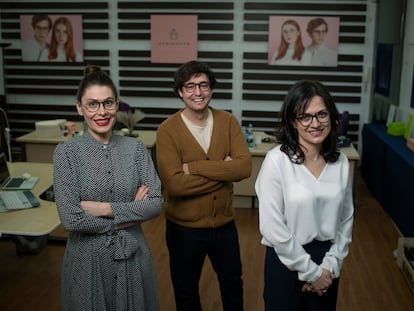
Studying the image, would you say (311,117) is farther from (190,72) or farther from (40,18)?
(40,18)

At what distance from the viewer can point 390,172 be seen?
17.1ft

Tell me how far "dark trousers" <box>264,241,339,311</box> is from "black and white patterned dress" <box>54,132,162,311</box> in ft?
1.86

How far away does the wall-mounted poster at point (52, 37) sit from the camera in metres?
7.25

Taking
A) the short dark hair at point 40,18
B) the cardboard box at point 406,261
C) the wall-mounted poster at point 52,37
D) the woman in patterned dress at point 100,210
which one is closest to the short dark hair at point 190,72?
the woman in patterned dress at point 100,210

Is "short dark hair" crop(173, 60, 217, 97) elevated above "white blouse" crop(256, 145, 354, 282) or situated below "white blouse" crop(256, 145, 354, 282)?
above

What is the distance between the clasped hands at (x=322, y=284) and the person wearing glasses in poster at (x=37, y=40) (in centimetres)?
634

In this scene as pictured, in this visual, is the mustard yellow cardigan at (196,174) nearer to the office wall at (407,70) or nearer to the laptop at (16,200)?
the laptop at (16,200)

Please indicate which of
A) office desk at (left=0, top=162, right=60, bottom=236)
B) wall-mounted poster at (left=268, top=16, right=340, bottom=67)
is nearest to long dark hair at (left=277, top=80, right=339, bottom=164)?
office desk at (left=0, top=162, right=60, bottom=236)

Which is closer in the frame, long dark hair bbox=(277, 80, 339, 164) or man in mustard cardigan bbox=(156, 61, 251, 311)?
long dark hair bbox=(277, 80, 339, 164)

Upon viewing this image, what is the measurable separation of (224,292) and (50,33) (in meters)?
5.69

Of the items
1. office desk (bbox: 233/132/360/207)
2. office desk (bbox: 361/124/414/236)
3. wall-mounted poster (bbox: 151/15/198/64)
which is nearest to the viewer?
office desk (bbox: 361/124/414/236)

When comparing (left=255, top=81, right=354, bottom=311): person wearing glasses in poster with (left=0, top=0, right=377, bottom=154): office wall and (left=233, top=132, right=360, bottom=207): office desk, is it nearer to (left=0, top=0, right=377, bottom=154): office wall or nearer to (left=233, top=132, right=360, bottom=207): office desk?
(left=233, top=132, right=360, bottom=207): office desk

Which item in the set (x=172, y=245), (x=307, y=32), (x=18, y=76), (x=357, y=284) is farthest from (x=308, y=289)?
(x=18, y=76)

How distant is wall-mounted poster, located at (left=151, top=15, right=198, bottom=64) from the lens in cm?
704
